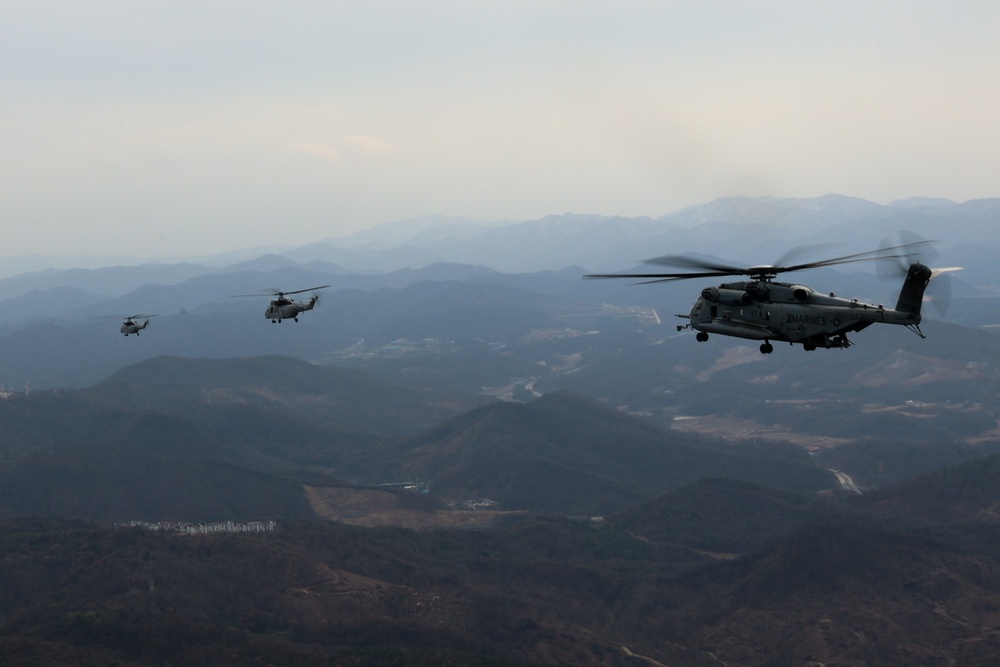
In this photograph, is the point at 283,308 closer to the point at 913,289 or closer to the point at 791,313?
the point at 791,313

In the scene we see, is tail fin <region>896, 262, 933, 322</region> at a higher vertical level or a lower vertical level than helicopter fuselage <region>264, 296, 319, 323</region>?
higher

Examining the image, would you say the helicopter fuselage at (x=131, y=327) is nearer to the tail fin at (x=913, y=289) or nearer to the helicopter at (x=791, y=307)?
the helicopter at (x=791, y=307)

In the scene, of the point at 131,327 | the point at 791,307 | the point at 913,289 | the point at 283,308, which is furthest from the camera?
the point at 131,327

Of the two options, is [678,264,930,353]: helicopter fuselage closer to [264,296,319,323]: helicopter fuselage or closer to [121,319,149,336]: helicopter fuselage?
[264,296,319,323]: helicopter fuselage

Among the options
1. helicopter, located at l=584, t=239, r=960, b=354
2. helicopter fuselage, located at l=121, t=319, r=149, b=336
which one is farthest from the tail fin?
helicopter fuselage, located at l=121, t=319, r=149, b=336

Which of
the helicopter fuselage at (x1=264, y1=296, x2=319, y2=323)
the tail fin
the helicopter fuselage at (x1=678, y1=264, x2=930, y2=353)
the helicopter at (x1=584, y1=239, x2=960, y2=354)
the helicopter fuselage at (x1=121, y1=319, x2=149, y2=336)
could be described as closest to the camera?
the tail fin

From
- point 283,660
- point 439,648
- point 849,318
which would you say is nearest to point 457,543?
point 439,648

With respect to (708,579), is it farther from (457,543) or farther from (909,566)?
(457,543)

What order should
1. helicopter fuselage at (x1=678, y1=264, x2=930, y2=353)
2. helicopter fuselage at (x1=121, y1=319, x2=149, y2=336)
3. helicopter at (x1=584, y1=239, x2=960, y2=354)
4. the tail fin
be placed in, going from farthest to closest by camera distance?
helicopter fuselage at (x1=121, y1=319, x2=149, y2=336)
helicopter fuselage at (x1=678, y1=264, x2=930, y2=353)
helicopter at (x1=584, y1=239, x2=960, y2=354)
the tail fin

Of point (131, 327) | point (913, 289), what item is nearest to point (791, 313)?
point (913, 289)
